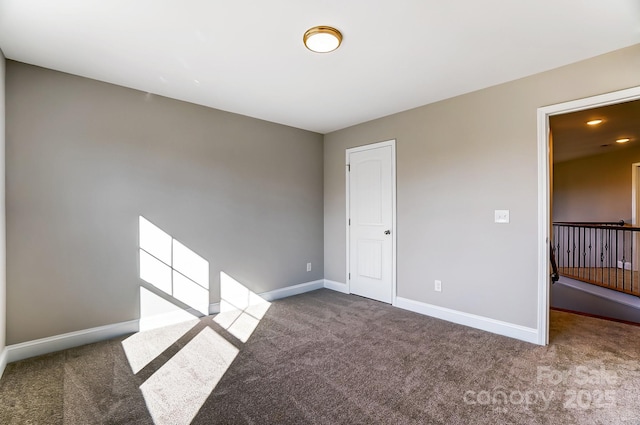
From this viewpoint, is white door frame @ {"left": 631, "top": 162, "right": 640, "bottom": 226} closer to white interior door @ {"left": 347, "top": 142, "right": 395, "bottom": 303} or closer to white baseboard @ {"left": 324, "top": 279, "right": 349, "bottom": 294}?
white interior door @ {"left": 347, "top": 142, "right": 395, "bottom": 303}

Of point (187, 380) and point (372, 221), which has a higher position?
point (372, 221)

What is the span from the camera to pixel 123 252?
117 inches

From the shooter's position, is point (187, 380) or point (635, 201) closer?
point (187, 380)

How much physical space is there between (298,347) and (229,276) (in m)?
1.46

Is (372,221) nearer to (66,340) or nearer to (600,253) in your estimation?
(66,340)

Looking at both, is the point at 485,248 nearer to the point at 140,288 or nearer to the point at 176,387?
the point at 176,387

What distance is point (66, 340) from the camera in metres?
2.69

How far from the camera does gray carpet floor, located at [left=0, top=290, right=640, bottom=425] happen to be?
5.97 ft

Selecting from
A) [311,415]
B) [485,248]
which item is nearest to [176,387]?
[311,415]

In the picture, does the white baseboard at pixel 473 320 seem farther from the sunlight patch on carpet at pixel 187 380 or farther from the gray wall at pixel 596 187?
the gray wall at pixel 596 187

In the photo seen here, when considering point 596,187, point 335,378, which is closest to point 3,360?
point 335,378

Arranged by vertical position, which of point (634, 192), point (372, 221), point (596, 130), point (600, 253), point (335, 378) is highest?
point (596, 130)

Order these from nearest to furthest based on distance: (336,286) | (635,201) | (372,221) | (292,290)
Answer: (372,221) → (292,290) → (336,286) → (635,201)

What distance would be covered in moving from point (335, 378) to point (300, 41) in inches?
Answer: 99.6
